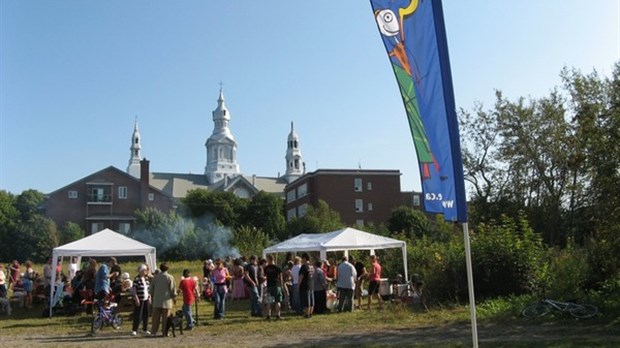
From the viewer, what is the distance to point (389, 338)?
12.2 m

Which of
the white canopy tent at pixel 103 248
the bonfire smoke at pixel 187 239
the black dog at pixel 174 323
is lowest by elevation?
the black dog at pixel 174 323

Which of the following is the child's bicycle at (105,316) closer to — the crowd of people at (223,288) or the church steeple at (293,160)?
the crowd of people at (223,288)

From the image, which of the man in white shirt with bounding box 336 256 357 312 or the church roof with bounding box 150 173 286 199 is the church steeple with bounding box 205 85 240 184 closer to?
the church roof with bounding box 150 173 286 199

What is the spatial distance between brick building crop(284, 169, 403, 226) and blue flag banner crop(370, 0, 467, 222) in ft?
218

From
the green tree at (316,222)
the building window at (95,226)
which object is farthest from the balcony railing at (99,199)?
the green tree at (316,222)

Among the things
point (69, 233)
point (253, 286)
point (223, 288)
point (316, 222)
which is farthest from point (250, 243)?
point (223, 288)

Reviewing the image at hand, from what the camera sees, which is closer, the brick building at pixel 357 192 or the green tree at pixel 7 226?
the green tree at pixel 7 226

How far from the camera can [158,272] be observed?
14219 millimetres

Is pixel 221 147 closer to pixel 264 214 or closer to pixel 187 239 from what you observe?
pixel 264 214

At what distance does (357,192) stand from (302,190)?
7.40 m

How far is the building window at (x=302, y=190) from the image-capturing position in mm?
76744

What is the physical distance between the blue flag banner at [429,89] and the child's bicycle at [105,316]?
10209 millimetres

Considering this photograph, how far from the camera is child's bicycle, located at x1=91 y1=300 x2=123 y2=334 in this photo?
1460 cm

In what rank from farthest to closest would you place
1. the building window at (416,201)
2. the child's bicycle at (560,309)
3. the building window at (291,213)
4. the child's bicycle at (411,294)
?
the building window at (416,201) < the building window at (291,213) < the child's bicycle at (411,294) < the child's bicycle at (560,309)
